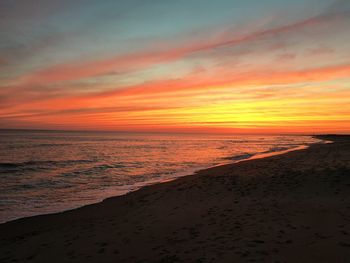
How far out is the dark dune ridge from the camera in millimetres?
5938

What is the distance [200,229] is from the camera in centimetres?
762

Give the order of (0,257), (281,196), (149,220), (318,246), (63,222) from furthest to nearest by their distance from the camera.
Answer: (281,196) < (63,222) < (149,220) < (0,257) < (318,246)

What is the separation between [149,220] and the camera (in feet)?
30.1

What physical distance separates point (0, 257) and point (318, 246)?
25.5ft

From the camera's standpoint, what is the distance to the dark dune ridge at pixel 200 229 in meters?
5.94

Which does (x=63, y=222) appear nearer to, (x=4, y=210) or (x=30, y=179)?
(x=4, y=210)

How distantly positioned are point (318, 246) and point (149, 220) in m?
5.25

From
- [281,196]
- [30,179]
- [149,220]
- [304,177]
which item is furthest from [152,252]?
[30,179]

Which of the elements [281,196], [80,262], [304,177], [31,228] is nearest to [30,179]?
[31,228]

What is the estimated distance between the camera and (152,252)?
20.6ft

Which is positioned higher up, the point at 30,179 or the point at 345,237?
the point at 345,237

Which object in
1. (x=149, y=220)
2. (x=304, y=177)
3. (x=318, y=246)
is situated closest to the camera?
(x=318, y=246)

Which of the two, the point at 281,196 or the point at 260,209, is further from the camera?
the point at 281,196

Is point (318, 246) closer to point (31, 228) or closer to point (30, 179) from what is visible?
point (31, 228)
